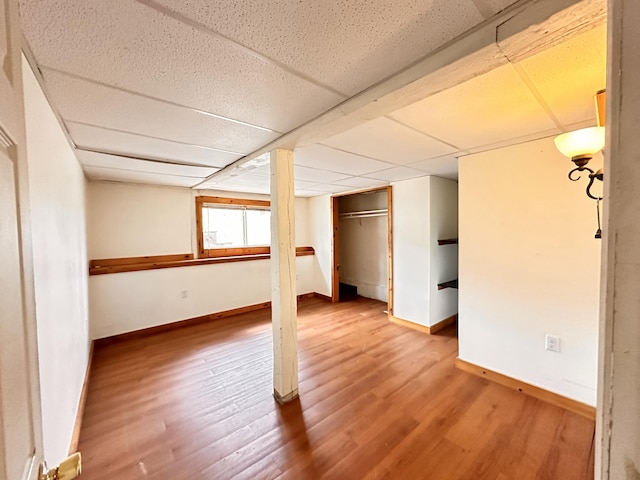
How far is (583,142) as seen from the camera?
1269 millimetres

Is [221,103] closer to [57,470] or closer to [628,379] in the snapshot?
[57,470]

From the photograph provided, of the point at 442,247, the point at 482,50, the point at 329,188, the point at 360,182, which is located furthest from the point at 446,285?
the point at 482,50

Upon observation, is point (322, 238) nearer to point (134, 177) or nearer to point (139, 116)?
point (134, 177)

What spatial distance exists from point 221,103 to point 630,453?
6.03 feet

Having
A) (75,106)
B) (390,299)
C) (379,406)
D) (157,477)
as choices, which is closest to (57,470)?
(157,477)

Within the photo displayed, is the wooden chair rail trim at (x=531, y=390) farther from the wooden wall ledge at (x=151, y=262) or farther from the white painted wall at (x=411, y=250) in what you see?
the wooden wall ledge at (x=151, y=262)

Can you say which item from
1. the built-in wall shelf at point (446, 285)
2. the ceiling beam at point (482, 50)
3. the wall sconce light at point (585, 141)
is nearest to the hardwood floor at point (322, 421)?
the built-in wall shelf at point (446, 285)

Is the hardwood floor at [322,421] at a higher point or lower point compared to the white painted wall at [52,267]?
lower

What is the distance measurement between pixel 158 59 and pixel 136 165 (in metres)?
1.98

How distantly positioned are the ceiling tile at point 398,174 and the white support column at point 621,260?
96.6 inches

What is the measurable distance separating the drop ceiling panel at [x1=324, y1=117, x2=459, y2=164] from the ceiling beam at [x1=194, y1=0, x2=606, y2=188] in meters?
0.38

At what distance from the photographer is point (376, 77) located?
3.86 feet

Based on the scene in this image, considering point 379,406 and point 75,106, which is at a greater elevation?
point 75,106

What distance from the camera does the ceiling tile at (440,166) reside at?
260 centimetres
